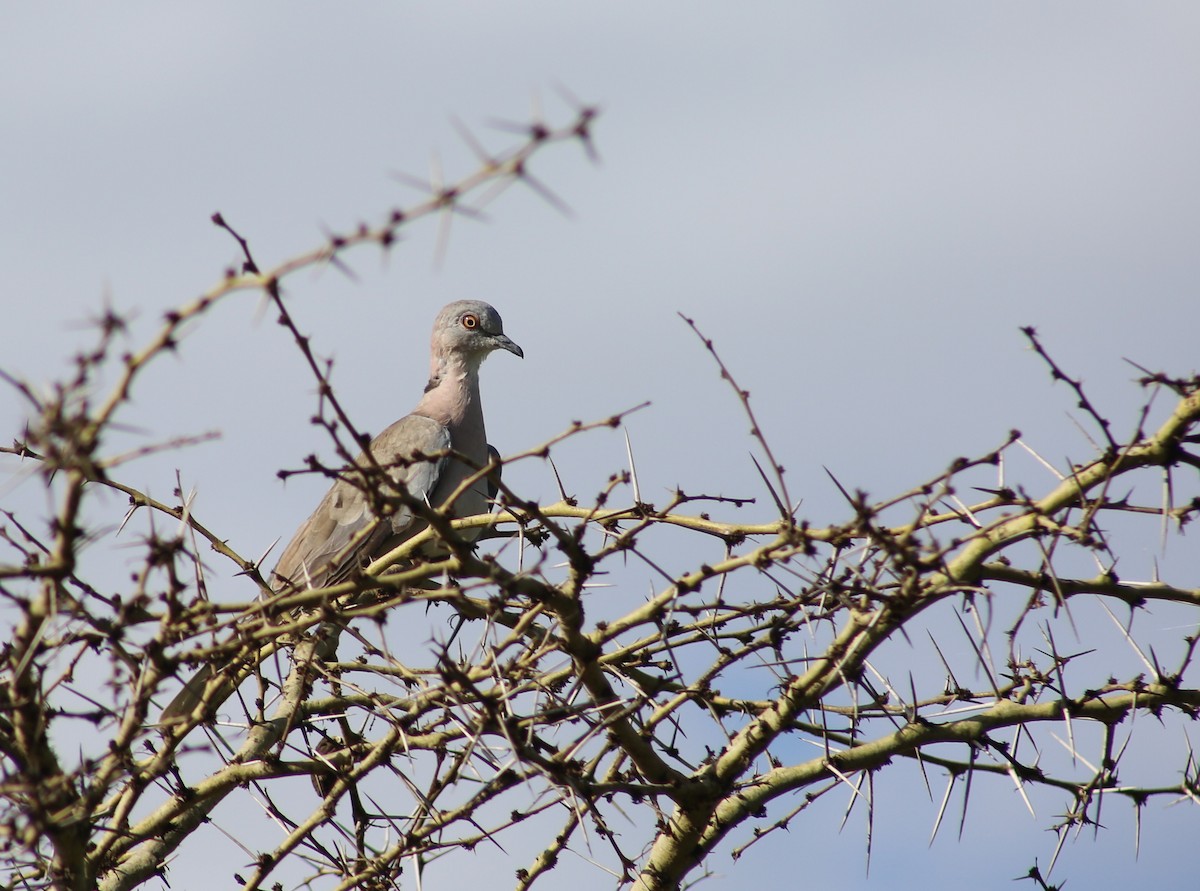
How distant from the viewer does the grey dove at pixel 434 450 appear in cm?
701

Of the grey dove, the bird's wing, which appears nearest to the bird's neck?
the grey dove

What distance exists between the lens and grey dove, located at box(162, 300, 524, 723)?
23.0 ft

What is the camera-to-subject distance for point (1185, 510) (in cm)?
354

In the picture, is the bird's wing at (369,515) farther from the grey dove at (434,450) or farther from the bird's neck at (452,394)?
the bird's neck at (452,394)

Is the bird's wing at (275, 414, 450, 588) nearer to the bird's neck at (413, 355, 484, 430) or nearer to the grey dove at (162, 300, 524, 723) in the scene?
the grey dove at (162, 300, 524, 723)

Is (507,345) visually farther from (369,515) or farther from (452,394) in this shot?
(369,515)

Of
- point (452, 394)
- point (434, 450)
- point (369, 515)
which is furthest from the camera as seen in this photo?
point (452, 394)

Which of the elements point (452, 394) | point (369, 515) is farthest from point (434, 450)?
point (369, 515)

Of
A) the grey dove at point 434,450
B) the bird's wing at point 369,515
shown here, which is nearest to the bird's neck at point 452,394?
the grey dove at point 434,450

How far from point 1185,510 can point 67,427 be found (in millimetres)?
2707

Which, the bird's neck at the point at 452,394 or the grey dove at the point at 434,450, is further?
the bird's neck at the point at 452,394

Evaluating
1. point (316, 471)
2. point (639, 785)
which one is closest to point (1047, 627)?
point (639, 785)

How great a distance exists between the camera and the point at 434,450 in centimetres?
753

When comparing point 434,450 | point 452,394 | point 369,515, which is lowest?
point 369,515
